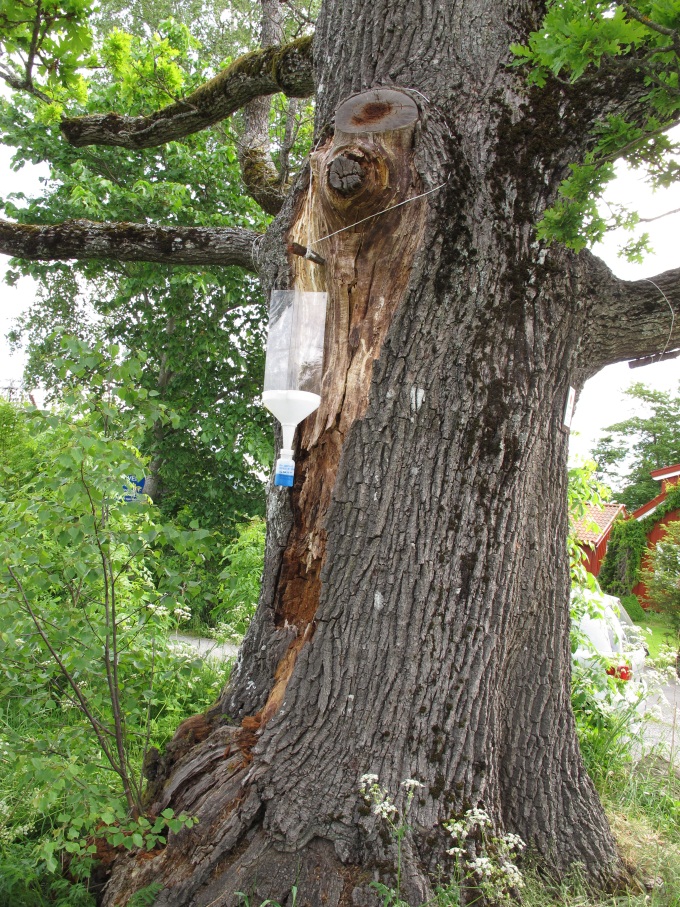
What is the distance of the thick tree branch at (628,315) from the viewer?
2.96 meters

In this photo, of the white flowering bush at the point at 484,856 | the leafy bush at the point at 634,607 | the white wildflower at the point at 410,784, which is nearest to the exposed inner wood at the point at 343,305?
the white wildflower at the point at 410,784

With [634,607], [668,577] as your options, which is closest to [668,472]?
[634,607]

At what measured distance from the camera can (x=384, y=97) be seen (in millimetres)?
2689

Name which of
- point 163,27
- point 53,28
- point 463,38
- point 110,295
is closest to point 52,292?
point 110,295

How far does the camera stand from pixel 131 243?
148 inches

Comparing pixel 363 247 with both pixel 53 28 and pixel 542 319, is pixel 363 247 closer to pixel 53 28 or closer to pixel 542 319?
pixel 542 319

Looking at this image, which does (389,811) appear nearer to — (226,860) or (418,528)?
(226,860)

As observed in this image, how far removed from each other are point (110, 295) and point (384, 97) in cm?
1323

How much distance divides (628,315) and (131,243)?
2.68 m

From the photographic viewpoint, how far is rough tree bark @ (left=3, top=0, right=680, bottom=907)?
2.39 metres

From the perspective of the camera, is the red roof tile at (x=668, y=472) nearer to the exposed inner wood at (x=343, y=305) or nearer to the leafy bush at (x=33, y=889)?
the exposed inner wood at (x=343, y=305)

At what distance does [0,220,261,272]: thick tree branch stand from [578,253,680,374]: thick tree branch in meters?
1.84

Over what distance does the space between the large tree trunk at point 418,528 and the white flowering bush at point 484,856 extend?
0.08 meters

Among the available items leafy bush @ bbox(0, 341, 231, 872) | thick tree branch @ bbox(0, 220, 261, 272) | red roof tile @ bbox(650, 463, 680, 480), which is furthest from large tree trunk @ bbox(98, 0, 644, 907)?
red roof tile @ bbox(650, 463, 680, 480)
